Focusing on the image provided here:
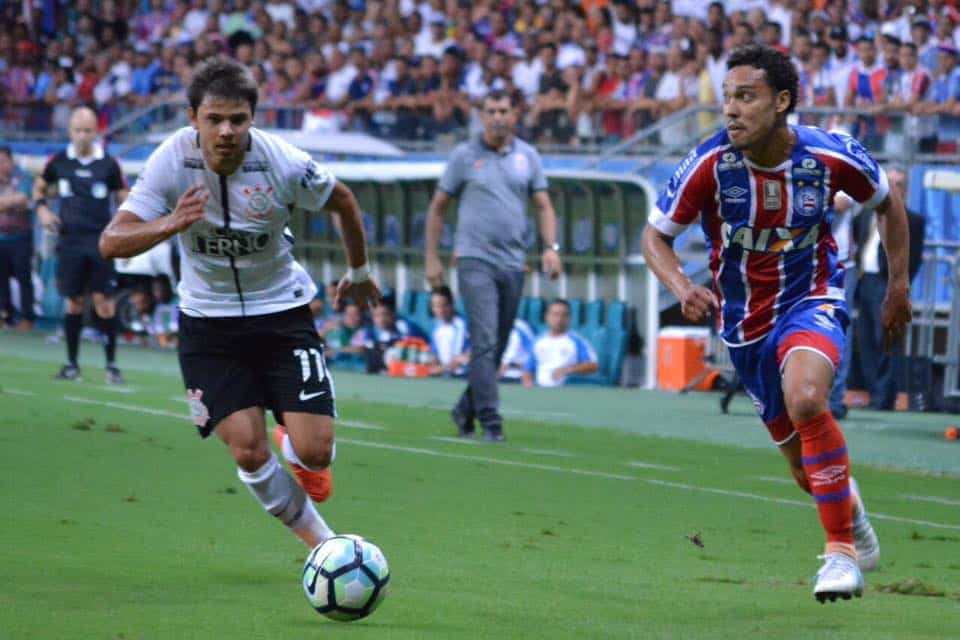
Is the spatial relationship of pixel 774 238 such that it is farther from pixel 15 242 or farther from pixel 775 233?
pixel 15 242

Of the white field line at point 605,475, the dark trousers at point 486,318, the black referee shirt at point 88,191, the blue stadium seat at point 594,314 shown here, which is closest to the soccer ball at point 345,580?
the white field line at point 605,475

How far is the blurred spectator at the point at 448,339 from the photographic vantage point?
2100 cm

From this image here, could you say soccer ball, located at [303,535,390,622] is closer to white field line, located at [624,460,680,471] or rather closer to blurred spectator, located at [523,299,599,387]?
white field line, located at [624,460,680,471]

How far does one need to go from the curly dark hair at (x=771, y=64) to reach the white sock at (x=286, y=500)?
2292 mm

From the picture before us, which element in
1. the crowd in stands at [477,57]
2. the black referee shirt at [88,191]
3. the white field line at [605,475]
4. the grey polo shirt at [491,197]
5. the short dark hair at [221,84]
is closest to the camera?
the short dark hair at [221,84]

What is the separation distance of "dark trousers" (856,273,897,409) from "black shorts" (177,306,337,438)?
35.7ft

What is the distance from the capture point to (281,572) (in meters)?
7.38

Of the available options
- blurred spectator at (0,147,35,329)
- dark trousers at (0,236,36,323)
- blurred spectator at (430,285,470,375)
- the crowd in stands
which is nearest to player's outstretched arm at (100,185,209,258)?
the crowd in stands

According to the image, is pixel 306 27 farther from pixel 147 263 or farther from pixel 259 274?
pixel 259 274

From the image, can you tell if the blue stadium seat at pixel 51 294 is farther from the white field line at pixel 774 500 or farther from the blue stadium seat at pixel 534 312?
the white field line at pixel 774 500

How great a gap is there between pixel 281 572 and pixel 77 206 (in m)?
10.5

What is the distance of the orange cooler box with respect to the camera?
62.8 feet

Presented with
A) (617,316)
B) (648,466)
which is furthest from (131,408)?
(617,316)

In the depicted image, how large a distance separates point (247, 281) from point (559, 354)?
13032 millimetres
